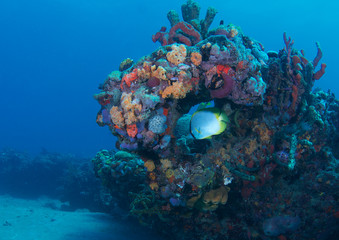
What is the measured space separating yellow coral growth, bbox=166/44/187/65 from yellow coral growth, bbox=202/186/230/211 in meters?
2.40

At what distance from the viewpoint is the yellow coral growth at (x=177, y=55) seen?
136 inches

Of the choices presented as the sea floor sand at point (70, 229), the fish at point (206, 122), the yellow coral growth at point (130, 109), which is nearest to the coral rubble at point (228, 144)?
the yellow coral growth at point (130, 109)

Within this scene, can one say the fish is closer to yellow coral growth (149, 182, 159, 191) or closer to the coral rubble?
the coral rubble

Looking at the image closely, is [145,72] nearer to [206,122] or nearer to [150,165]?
[206,122]

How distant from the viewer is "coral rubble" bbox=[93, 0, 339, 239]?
3.33 meters

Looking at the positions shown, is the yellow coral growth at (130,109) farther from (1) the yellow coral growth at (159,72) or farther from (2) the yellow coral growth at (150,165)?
(2) the yellow coral growth at (150,165)

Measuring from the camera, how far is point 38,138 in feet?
172

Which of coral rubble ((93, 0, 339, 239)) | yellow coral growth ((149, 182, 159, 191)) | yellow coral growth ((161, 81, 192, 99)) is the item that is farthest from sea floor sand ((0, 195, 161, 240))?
yellow coral growth ((161, 81, 192, 99))

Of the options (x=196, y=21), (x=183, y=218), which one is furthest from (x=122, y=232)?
(x=196, y=21)

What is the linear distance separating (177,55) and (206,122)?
1436 millimetres

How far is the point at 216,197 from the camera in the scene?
3.51m

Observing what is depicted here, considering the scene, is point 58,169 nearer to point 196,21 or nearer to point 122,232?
point 122,232

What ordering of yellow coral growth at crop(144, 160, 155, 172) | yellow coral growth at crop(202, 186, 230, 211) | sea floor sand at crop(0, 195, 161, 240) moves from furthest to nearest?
sea floor sand at crop(0, 195, 161, 240) < yellow coral growth at crop(144, 160, 155, 172) < yellow coral growth at crop(202, 186, 230, 211)

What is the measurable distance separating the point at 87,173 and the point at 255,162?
11464 millimetres
